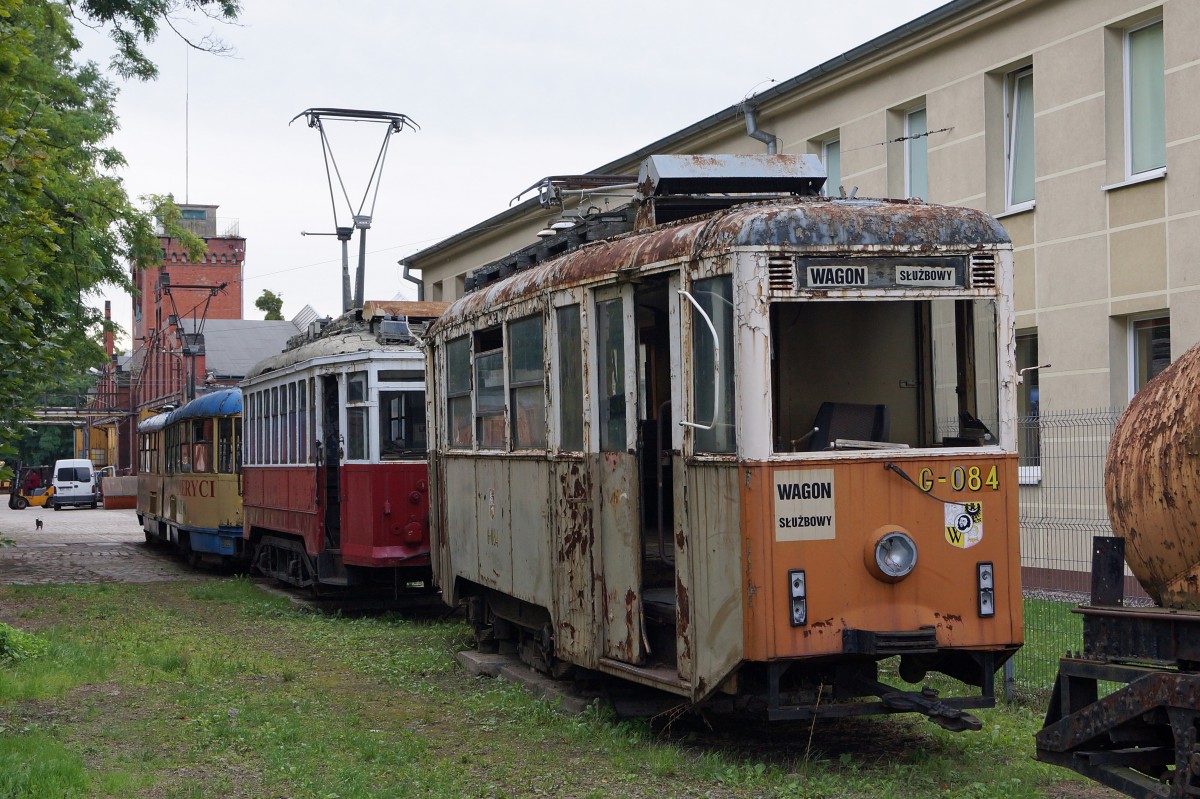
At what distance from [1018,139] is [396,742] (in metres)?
11.5

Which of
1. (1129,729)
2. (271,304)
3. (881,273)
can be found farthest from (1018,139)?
(271,304)

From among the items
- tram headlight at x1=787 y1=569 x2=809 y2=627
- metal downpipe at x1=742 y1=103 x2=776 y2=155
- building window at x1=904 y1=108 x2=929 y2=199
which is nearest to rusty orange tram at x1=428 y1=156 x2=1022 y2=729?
tram headlight at x1=787 y1=569 x2=809 y2=627

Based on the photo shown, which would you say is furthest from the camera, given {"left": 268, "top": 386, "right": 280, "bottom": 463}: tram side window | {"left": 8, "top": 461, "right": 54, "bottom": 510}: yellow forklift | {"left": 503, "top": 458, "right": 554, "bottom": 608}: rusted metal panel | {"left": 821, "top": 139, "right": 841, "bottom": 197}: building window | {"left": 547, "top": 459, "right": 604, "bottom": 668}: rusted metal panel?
{"left": 8, "top": 461, "right": 54, "bottom": 510}: yellow forklift

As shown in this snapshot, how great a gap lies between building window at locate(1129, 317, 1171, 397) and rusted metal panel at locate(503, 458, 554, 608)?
Answer: 7766 mm

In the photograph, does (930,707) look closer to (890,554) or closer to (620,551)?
(890,554)

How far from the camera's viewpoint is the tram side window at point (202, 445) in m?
22.6

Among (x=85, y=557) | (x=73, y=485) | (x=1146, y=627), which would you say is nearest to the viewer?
(x=1146, y=627)

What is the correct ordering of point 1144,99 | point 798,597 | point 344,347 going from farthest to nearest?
point 344,347 → point 1144,99 → point 798,597

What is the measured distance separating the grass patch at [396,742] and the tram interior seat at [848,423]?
1.67 m

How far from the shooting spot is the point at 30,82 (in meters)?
17.2

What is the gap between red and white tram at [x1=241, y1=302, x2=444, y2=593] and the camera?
1450 centimetres

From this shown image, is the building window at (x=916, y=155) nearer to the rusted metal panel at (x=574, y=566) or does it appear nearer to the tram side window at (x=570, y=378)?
the tram side window at (x=570, y=378)

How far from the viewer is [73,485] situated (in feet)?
185

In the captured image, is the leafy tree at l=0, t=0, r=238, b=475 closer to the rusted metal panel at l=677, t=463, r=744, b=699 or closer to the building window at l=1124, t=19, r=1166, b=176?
the rusted metal panel at l=677, t=463, r=744, b=699
